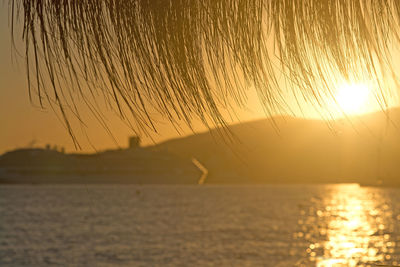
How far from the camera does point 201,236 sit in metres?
57.1

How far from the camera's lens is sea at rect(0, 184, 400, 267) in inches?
1673

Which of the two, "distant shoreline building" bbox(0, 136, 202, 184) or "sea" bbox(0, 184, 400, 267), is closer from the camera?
"sea" bbox(0, 184, 400, 267)

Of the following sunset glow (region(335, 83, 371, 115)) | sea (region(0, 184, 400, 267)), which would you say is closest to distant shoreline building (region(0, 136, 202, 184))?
sea (region(0, 184, 400, 267))

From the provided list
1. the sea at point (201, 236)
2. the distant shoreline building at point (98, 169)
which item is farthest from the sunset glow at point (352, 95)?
the distant shoreline building at point (98, 169)

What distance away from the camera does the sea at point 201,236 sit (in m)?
42.5

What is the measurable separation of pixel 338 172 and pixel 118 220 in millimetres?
107101

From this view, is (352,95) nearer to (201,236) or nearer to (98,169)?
(201,236)

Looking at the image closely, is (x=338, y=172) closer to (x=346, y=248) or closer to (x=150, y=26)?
(x=346, y=248)

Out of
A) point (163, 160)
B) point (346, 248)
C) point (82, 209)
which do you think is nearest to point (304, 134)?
point (163, 160)

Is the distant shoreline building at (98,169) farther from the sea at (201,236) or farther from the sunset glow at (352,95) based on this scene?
the sunset glow at (352,95)

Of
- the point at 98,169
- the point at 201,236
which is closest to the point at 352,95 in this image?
the point at 201,236

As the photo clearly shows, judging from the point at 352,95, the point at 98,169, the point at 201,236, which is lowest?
the point at 352,95

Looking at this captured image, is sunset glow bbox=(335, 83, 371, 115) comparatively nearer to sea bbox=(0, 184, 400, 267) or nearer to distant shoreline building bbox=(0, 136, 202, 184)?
sea bbox=(0, 184, 400, 267)

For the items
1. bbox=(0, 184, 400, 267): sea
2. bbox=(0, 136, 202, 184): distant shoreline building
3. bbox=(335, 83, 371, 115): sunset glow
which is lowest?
bbox=(335, 83, 371, 115): sunset glow
